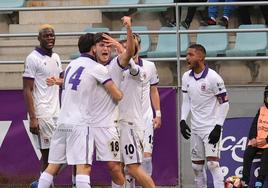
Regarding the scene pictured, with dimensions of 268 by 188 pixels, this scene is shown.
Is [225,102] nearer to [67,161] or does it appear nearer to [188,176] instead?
[188,176]

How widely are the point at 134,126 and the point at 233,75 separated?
3.50m

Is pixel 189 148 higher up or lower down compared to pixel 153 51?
lower down

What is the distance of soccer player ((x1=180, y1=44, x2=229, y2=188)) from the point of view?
1152 cm

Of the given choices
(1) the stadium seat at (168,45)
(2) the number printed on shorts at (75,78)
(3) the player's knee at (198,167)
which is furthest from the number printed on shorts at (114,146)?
(1) the stadium seat at (168,45)

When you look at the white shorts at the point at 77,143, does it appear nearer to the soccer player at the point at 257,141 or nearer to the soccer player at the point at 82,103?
the soccer player at the point at 82,103

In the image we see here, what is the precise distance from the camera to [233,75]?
44.2ft

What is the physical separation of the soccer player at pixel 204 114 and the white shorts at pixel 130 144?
1.42 metres

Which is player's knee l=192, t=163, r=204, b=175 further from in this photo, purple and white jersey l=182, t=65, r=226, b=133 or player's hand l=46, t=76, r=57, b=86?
player's hand l=46, t=76, r=57, b=86

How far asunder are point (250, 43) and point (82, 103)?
525 centimetres

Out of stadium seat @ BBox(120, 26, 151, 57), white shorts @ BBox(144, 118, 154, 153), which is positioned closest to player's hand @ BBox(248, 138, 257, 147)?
white shorts @ BBox(144, 118, 154, 153)

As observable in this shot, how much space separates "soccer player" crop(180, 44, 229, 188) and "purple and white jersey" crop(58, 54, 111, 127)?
232 centimetres

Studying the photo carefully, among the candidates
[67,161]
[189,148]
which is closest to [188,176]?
[189,148]

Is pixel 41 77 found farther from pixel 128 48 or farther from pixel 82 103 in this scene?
pixel 128 48

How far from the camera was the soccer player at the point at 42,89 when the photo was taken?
37.2ft
